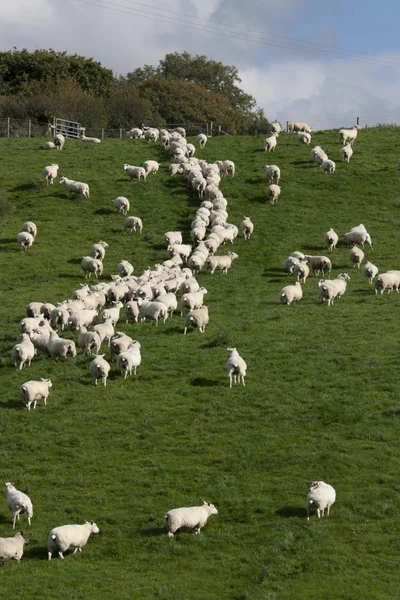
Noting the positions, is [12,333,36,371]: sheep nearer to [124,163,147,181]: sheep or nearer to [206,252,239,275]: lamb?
[206,252,239,275]: lamb

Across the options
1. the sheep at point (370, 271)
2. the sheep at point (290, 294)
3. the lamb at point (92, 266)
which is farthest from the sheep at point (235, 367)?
the lamb at point (92, 266)

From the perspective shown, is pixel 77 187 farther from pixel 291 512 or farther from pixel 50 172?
pixel 291 512

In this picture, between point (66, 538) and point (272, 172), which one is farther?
point (272, 172)

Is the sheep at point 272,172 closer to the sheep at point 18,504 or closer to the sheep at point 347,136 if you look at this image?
the sheep at point 347,136

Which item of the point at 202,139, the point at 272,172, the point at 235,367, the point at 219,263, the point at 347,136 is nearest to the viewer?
the point at 235,367

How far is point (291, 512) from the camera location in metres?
23.7

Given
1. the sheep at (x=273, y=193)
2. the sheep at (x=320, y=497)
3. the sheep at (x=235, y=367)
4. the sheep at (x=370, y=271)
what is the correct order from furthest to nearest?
the sheep at (x=273, y=193) → the sheep at (x=370, y=271) → the sheep at (x=235, y=367) → the sheep at (x=320, y=497)

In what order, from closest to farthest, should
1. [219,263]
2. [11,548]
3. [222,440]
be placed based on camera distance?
1. [11,548]
2. [222,440]
3. [219,263]

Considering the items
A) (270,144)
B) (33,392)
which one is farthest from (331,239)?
(33,392)

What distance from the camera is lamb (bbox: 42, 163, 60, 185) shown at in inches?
2351

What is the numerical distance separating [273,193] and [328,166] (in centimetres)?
586

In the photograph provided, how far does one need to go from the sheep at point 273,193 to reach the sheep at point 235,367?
26.7 m

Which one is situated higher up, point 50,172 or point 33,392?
point 50,172

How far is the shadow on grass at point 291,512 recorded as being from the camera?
23531 mm
